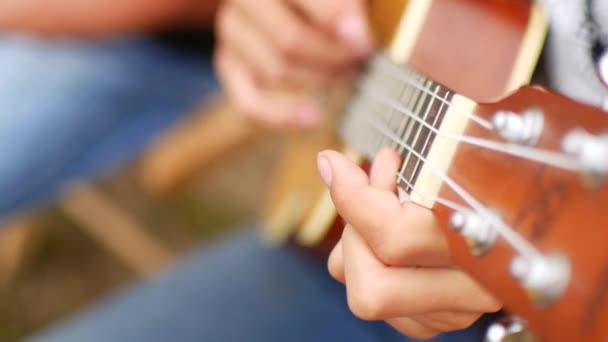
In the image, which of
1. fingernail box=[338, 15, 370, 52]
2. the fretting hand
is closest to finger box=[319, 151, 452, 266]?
the fretting hand

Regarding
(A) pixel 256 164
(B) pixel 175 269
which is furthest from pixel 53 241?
(B) pixel 175 269

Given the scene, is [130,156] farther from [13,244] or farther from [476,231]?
[476,231]

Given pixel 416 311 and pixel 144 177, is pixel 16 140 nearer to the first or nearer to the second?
pixel 144 177

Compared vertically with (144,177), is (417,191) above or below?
above

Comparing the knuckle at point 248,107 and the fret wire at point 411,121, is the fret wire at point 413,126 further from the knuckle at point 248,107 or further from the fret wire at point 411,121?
the knuckle at point 248,107

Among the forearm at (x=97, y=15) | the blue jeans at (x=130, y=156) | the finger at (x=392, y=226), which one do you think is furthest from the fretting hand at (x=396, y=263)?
the forearm at (x=97, y=15)

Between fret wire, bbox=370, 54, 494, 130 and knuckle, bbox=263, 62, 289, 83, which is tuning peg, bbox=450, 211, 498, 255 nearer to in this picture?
fret wire, bbox=370, 54, 494, 130

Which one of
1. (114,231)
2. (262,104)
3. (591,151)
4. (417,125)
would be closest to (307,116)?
(262,104)

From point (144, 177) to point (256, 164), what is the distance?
190mm

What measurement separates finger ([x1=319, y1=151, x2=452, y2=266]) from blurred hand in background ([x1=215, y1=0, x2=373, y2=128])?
209 millimetres

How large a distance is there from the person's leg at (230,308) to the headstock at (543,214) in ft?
0.84

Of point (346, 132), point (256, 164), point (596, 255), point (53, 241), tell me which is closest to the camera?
point (596, 255)

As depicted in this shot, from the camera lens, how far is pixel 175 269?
561 mm

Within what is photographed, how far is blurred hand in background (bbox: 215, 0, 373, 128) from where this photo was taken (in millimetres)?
428
